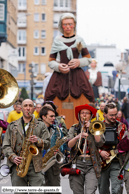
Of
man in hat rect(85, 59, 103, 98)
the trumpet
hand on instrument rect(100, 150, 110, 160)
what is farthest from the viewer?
man in hat rect(85, 59, 103, 98)

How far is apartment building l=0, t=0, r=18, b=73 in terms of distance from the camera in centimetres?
4028

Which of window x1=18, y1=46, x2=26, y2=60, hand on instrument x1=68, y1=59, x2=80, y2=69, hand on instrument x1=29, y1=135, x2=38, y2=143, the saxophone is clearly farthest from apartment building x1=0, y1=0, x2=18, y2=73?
hand on instrument x1=29, y1=135, x2=38, y2=143

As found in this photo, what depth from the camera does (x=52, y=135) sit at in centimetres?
834

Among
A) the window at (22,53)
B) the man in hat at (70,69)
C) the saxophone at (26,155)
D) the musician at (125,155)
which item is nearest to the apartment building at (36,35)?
the window at (22,53)

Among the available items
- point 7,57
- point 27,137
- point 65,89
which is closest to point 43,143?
point 27,137

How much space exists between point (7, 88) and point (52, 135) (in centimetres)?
114

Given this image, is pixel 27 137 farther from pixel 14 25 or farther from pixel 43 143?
pixel 14 25

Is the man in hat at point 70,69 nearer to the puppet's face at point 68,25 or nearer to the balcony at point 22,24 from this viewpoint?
the puppet's face at point 68,25

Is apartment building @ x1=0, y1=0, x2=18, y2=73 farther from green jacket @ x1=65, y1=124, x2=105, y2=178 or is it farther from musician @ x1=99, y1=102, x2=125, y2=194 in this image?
green jacket @ x1=65, y1=124, x2=105, y2=178

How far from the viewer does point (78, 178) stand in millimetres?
7395

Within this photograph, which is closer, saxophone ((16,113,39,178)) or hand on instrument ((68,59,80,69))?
saxophone ((16,113,39,178))

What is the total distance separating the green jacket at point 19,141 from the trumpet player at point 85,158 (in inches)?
19.4

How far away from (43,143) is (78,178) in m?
0.91

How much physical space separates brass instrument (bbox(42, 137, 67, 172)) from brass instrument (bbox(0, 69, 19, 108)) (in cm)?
100
